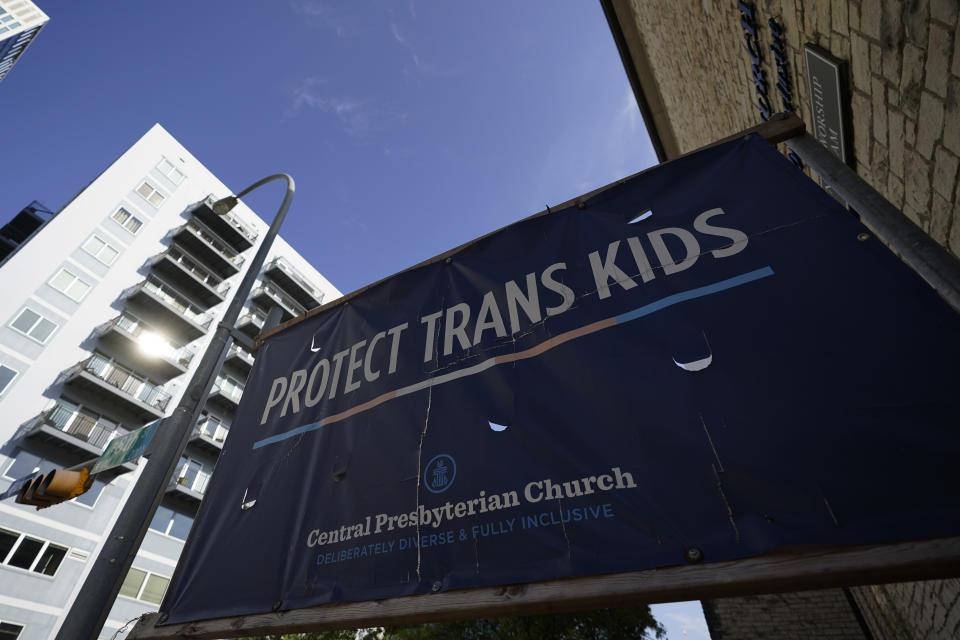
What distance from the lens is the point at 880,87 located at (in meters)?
2.51

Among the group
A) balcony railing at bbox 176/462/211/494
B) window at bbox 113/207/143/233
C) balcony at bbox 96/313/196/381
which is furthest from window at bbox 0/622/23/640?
window at bbox 113/207/143/233

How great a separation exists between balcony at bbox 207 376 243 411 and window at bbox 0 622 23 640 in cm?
1128

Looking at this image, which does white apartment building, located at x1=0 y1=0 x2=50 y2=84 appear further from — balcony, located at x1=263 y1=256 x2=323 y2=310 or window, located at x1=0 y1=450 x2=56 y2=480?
window, located at x1=0 y1=450 x2=56 y2=480

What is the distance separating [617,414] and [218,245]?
1405 inches

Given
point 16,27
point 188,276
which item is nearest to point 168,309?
point 188,276

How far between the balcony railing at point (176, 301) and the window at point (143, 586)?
12.8 m

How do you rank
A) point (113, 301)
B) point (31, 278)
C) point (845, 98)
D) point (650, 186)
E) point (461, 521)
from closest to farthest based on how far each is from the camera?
1. point (461, 521)
2. point (650, 186)
3. point (845, 98)
4. point (31, 278)
5. point (113, 301)

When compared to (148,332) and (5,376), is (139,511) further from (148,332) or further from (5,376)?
(148,332)

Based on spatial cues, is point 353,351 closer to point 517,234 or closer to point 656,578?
point 517,234

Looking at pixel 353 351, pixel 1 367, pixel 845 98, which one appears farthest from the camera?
pixel 1 367

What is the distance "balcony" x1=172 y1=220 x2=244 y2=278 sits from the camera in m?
28.6

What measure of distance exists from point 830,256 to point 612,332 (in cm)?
90

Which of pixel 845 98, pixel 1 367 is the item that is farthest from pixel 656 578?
pixel 1 367

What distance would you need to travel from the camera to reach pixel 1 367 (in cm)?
1908
